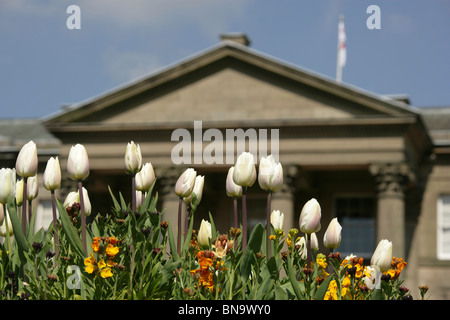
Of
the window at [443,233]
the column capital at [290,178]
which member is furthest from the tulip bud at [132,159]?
the window at [443,233]

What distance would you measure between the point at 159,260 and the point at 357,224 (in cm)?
3936

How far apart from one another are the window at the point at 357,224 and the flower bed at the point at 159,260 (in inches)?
1496

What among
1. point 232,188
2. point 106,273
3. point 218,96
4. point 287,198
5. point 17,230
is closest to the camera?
point 106,273

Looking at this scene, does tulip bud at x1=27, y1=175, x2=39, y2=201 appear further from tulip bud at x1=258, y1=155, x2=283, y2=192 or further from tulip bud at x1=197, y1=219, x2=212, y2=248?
tulip bud at x1=258, y1=155, x2=283, y2=192

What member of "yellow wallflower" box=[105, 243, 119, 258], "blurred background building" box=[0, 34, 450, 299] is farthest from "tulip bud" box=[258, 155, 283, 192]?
"blurred background building" box=[0, 34, 450, 299]

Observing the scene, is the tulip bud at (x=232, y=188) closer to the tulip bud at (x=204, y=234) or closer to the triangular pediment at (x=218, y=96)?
the tulip bud at (x=204, y=234)

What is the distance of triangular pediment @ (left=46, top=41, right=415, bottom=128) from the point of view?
4000 centimetres

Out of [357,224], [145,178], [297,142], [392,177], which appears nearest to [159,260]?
[145,178]

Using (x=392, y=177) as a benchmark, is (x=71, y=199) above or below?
below

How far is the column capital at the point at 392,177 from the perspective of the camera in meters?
38.8

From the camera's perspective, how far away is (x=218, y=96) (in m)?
41.6

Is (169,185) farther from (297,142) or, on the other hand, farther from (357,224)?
(357,224)

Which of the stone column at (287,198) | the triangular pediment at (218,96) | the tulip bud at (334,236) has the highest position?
the triangular pediment at (218,96)
